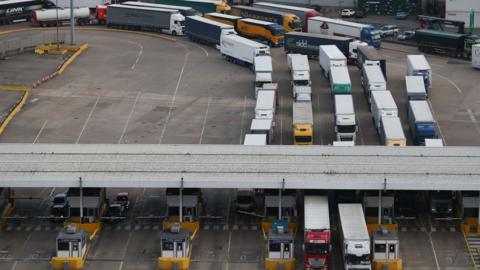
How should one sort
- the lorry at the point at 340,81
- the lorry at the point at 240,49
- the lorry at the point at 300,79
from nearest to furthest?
the lorry at the point at 300,79 < the lorry at the point at 340,81 < the lorry at the point at 240,49

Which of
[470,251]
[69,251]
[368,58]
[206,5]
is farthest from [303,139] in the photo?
[206,5]

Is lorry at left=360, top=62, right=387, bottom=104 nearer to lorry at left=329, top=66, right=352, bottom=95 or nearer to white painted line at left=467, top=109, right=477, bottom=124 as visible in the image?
lorry at left=329, top=66, right=352, bottom=95

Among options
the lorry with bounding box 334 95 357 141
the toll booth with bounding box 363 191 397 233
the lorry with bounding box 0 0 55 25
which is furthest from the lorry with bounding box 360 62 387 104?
the lorry with bounding box 0 0 55 25

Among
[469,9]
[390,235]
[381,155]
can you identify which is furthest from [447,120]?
[469,9]

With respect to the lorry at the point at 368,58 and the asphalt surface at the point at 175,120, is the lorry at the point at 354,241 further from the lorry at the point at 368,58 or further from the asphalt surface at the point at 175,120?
the lorry at the point at 368,58

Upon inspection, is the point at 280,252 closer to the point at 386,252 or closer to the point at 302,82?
the point at 386,252

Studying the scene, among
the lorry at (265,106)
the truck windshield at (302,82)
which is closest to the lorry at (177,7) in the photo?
the truck windshield at (302,82)
